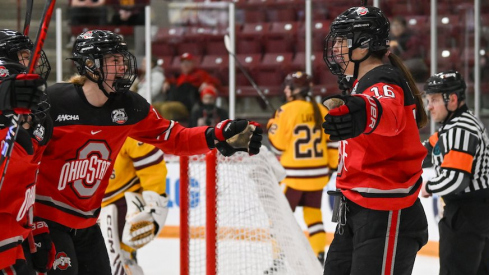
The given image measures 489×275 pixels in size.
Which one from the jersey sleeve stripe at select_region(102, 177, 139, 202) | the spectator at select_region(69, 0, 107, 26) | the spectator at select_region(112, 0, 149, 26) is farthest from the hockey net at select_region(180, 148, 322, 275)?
the spectator at select_region(69, 0, 107, 26)

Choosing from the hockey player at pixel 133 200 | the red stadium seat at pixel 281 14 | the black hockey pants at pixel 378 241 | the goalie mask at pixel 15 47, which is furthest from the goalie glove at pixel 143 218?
the red stadium seat at pixel 281 14

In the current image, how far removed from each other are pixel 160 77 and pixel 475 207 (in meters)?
3.82

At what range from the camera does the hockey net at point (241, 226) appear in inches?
150

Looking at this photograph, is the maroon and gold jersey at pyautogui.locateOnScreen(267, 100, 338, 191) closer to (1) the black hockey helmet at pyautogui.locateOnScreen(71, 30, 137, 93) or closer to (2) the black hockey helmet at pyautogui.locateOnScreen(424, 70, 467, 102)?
(2) the black hockey helmet at pyautogui.locateOnScreen(424, 70, 467, 102)

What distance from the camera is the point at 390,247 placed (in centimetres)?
267

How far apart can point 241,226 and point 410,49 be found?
2739 millimetres

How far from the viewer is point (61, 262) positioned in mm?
2857

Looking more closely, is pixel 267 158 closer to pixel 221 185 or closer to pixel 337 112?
pixel 221 185

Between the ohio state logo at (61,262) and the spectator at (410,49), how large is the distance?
394 cm

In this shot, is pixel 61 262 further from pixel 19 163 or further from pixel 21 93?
pixel 21 93

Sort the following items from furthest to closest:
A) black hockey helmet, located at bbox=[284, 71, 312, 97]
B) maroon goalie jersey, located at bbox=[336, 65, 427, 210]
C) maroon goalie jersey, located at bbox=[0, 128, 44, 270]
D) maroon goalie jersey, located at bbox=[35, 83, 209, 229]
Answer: black hockey helmet, located at bbox=[284, 71, 312, 97], maroon goalie jersey, located at bbox=[35, 83, 209, 229], maroon goalie jersey, located at bbox=[336, 65, 427, 210], maroon goalie jersey, located at bbox=[0, 128, 44, 270]

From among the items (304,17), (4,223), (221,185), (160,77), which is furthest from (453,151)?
(160,77)

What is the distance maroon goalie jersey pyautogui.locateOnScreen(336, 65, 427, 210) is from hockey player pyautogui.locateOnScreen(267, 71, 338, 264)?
115 inches

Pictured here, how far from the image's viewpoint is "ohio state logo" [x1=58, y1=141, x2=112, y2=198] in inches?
115
